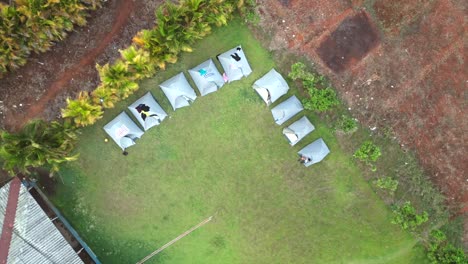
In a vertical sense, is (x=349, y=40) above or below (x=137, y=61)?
below

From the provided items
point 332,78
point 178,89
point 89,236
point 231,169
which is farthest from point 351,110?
point 89,236

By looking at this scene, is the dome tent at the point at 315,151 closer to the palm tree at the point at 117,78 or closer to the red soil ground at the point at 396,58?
the red soil ground at the point at 396,58

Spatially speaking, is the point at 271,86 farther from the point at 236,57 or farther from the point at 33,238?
the point at 33,238

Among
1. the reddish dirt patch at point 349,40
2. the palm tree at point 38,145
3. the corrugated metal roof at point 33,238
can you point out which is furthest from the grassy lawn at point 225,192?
the reddish dirt patch at point 349,40

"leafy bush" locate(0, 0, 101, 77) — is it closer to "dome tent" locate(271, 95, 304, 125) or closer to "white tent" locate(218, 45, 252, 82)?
"white tent" locate(218, 45, 252, 82)

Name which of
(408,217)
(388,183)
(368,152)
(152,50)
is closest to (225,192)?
(368,152)
